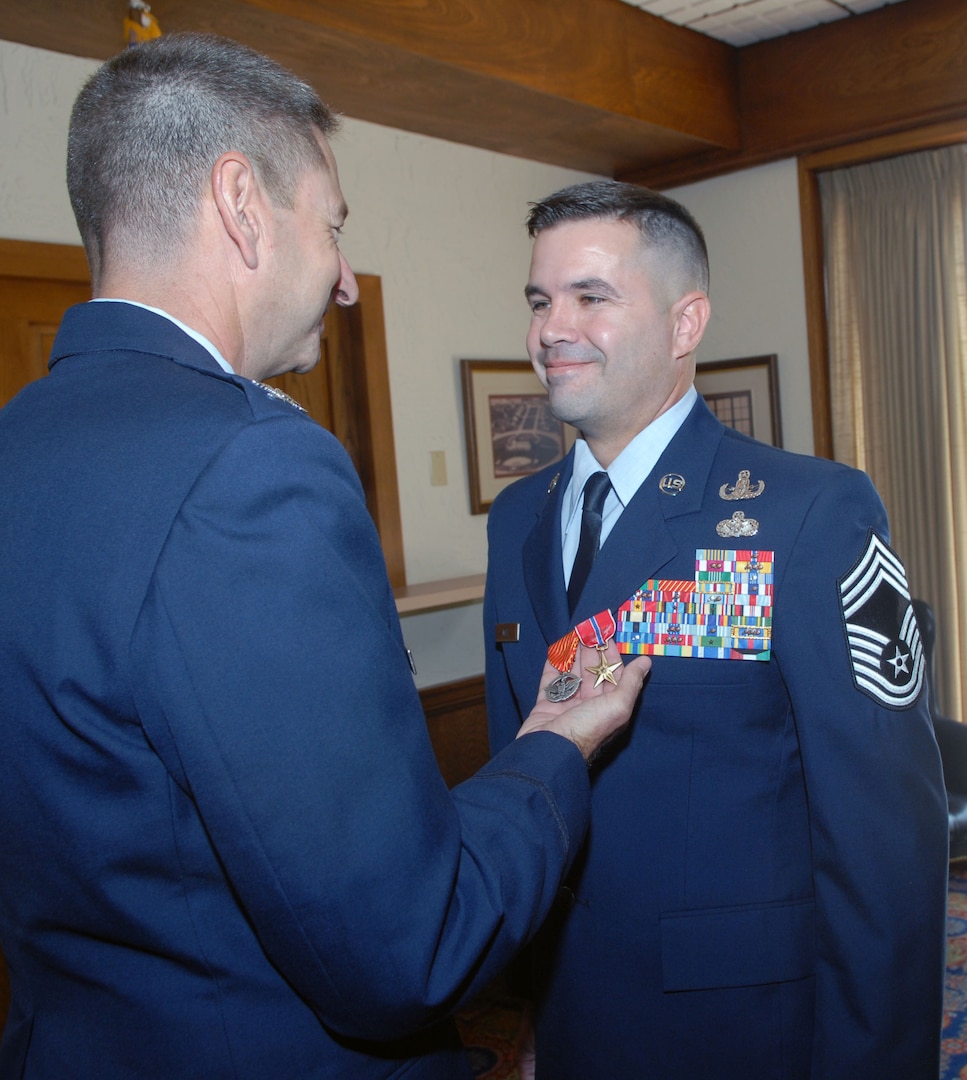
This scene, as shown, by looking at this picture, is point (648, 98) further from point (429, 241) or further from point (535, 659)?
point (535, 659)

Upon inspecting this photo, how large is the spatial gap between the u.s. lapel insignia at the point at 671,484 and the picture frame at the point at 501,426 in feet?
9.09

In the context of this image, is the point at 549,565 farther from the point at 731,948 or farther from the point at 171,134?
the point at 171,134

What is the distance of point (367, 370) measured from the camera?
3.97 m

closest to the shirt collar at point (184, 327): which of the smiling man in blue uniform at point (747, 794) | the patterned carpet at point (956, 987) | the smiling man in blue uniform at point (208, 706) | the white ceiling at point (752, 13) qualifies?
the smiling man in blue uniform at point (208, 706)

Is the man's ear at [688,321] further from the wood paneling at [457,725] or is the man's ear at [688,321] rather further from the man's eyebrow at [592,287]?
the wood paneling at [457,725]

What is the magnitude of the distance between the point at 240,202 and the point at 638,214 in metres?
0.97

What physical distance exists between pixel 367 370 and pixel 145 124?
3.08 meters

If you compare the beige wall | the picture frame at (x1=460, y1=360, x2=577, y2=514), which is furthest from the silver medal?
the picture frame at (x1=460, y1=360, x2=577, y2=514)

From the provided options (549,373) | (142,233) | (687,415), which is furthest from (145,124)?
(687,415)

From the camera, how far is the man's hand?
3.49ft

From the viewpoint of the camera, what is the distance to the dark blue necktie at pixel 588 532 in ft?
5.31

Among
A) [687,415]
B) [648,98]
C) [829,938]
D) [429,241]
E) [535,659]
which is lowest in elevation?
[829,938]

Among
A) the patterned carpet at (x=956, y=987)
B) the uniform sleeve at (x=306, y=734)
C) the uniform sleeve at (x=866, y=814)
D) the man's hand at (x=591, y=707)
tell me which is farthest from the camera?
the patterned carpet at (x=956, y=987)

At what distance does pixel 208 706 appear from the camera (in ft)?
2.37
